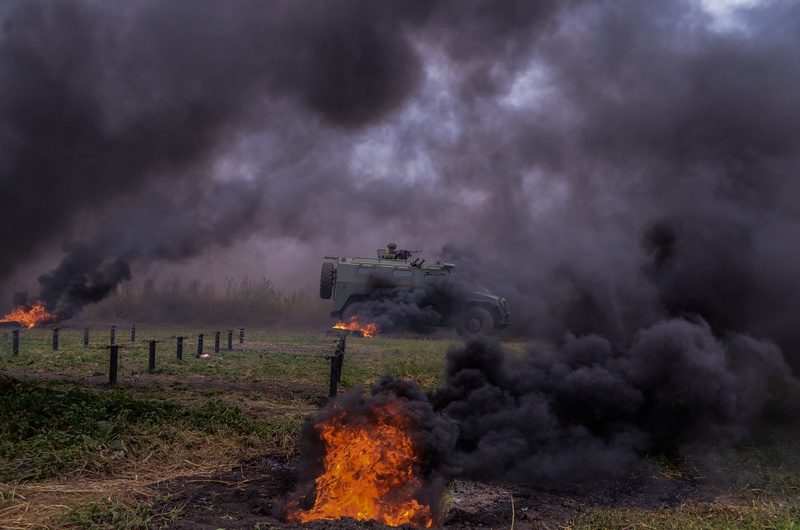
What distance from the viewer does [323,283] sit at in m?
25.2

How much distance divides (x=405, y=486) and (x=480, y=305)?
19.7 metres

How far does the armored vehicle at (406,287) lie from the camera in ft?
79.3

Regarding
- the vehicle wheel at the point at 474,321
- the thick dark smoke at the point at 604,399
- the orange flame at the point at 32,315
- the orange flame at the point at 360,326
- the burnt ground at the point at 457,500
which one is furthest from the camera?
the orange flame at the point at 32,315

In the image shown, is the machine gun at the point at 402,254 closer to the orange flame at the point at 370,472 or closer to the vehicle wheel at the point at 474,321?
the vehicle wheel at the point at 474,321

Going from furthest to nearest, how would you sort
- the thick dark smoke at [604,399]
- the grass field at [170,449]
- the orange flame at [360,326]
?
the orange flame at [360,326], the thick dark smoke at [604,399], the grass field at [170,449]

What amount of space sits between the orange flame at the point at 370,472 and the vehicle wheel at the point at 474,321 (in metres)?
18.7

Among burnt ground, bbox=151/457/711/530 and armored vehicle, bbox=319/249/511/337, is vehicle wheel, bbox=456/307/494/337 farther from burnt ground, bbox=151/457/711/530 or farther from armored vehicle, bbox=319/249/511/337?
burnt ground, bbox=151/457/711/530

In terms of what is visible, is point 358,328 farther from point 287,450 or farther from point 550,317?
point 287,450

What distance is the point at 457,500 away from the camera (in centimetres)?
539

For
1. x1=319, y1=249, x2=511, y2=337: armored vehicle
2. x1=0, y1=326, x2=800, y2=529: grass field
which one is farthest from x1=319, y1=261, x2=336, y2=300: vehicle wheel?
x1=0, y1=326, x2=800, y2=529: grass field

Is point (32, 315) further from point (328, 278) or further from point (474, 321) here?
point (474, 321)

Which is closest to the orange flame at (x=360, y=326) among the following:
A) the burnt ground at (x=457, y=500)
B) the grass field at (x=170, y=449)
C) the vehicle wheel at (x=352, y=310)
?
the vehicle wheel at (x=352, y=310)

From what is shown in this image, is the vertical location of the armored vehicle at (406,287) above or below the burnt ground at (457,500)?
above

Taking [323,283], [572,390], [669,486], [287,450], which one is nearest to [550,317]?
[572,390]
